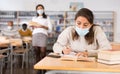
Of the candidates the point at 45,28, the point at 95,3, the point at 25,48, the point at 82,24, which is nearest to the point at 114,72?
the point at 82,24

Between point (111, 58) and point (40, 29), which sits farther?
point (40, 29)

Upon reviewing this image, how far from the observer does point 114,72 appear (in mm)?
1906

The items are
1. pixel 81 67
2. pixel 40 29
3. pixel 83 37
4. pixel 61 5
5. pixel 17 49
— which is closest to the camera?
pixel 81 67

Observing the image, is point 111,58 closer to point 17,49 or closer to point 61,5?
point 17,49

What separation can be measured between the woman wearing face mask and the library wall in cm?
A: 667

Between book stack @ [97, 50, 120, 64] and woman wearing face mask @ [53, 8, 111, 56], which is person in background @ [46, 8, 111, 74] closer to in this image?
woman wearing face mask @ [53, 8, 111, 56]

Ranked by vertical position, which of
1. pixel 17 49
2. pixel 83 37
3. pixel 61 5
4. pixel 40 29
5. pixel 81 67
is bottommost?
pixel 17 49

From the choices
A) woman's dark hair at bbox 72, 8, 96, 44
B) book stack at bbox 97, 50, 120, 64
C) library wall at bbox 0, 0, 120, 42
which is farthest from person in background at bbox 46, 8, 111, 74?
library wall at bbox 0, 0, 120, 42

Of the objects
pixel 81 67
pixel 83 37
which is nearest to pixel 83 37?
pixel 83 37

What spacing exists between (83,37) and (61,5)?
6.82m

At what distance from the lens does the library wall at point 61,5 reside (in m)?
9.19

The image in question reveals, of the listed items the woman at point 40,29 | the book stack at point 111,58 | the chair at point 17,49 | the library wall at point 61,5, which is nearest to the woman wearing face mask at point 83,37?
the book stack at point 111,58

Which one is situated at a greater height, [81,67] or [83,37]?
[83,37]

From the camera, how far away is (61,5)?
9.41 meters
